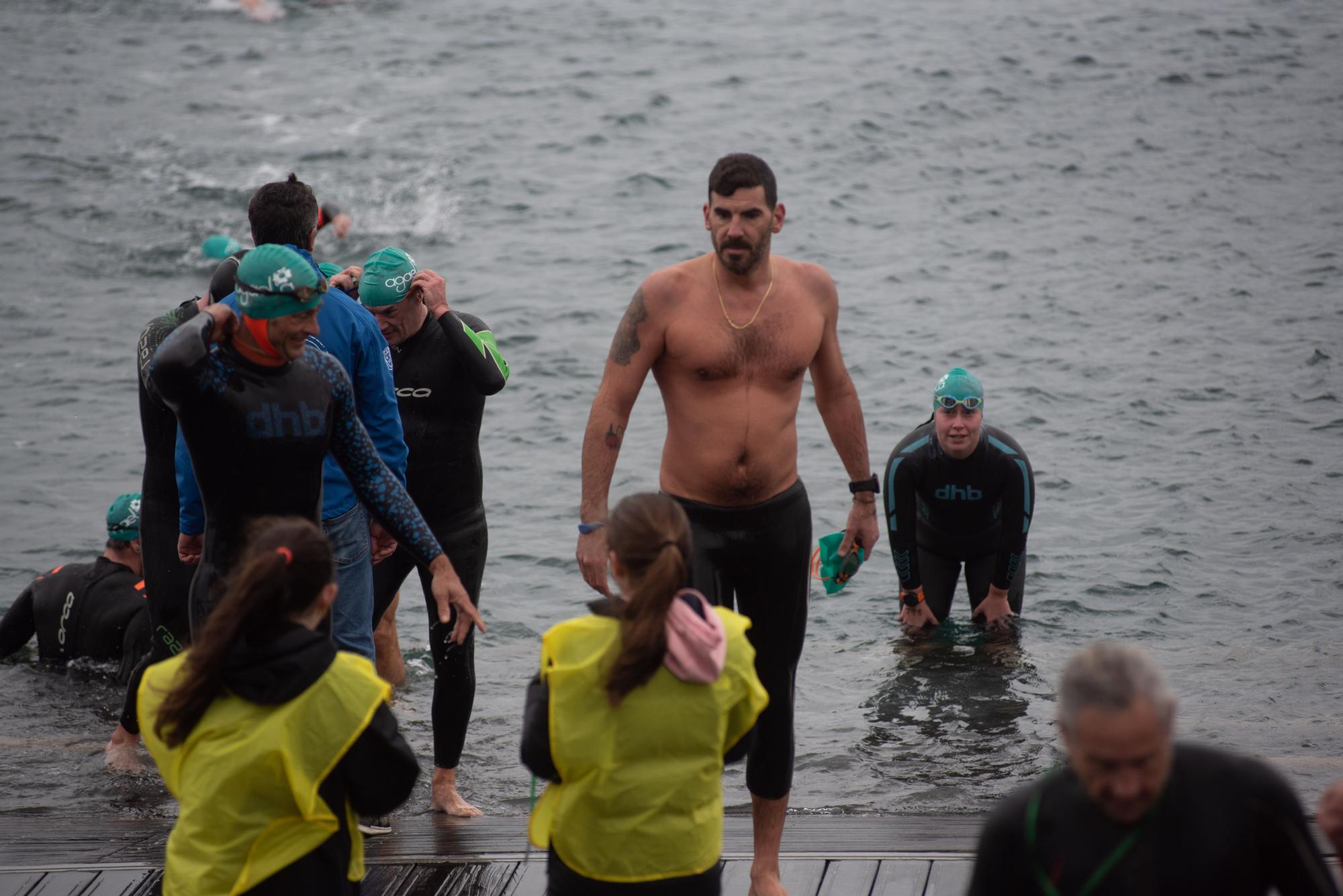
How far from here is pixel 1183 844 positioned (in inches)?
98.9

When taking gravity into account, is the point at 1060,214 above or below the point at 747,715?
below

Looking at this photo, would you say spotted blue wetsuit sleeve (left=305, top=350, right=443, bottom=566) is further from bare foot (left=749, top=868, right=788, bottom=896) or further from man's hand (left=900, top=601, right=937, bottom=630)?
man's hand (left=900, top=601, right=937, bottom=630)

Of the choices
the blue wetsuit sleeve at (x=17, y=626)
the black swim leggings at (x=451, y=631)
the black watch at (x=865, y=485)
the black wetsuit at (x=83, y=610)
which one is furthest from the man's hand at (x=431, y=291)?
the blue wetsuit sleeve at (x=17, y=626)

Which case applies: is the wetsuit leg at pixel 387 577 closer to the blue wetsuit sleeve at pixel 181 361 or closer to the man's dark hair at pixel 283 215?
the man's dark hair at pixel 283 215

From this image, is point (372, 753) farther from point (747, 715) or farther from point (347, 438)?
point (347, 438)

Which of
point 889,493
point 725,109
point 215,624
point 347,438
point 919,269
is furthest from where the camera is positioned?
point 725,109

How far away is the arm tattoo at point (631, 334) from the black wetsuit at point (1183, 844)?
2.38 m

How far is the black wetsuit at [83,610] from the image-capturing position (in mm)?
7730

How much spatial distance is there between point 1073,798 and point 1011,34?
1103 inches

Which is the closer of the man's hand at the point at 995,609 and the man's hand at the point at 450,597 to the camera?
the man's hand at the point at 450,597

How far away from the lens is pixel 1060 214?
19562 millimetres

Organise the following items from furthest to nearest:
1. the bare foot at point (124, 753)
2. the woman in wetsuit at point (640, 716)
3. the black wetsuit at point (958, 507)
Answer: the black wetsuit at point (958, 507) < the bare foot at point (124, 753) < the woman in wetsuit at point (640, 716)

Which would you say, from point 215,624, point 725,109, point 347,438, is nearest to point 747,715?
point 215,624

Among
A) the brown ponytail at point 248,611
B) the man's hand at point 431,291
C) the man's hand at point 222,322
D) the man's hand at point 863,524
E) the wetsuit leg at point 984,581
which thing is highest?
the man's hand at point 222,322
